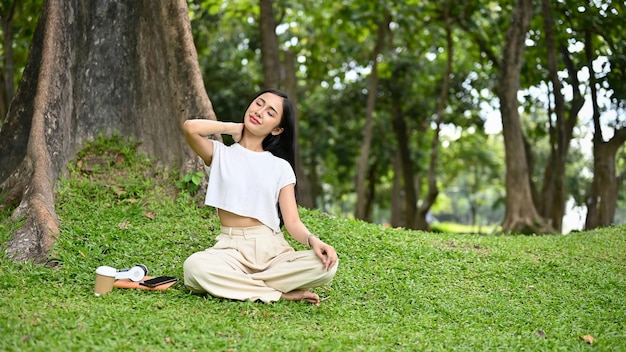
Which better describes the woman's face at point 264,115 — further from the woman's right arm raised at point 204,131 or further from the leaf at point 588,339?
the leaf at point 588,339

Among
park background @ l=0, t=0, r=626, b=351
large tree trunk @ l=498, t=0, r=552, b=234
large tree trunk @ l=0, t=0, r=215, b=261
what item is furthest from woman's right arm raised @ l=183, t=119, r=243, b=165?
large tree trunk @ l=498, t=0, r=552, b=234

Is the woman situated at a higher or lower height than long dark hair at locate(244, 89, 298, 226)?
lower

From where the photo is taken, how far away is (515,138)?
1082 cm

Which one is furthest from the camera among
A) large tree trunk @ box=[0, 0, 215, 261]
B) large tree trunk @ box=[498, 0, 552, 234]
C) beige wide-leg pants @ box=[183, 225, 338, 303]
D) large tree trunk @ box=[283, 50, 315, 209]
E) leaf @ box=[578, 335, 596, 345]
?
large tree trunk @ box=[283, 50, 315, 209]

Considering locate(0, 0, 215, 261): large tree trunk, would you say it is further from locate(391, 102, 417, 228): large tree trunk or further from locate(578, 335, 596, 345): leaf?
locate(391, 102, 417, 228): large tree trunk

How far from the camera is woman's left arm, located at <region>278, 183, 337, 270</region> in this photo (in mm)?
4312

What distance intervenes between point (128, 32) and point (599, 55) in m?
9.28

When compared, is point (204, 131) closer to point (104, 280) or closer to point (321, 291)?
point (104, 280)

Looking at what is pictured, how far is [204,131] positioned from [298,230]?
0.91 meters

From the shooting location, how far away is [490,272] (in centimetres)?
580

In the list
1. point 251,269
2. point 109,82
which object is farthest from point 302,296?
point 109,82

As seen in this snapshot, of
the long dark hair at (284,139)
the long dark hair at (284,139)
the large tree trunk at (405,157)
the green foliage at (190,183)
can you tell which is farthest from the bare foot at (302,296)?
the large tree trunk at (405,157)

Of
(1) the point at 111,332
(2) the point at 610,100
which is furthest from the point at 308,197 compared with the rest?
(1) the point at 111,332

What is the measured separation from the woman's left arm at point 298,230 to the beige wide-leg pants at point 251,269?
0.08 meters
